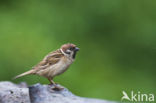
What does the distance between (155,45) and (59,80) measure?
1616mm

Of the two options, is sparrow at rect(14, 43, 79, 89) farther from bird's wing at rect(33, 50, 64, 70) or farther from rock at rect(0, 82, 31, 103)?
rock at rect(0, 82, 31, 103)

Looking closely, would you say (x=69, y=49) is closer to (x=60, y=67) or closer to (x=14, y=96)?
(x=60, y=67)

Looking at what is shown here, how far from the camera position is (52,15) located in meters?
7.96

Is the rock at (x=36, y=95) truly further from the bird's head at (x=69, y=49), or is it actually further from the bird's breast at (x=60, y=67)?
the bird's head at (x=69, y=49)

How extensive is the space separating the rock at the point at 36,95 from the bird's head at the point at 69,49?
352 millimetres

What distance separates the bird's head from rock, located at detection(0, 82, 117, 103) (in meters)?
0.35

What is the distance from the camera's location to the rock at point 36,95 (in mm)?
4609

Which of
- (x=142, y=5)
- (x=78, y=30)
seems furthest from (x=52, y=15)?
(x=142, y=5)

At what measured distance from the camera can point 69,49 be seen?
4.89 metres

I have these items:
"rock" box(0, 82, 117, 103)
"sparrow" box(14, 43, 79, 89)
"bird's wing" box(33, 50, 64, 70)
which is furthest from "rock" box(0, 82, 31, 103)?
"bird's wing" box(33, 50, 64, 70)

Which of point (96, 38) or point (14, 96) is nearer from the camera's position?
point (14, 96)

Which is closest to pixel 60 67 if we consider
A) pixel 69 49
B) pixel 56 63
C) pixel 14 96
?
pixel 56 63

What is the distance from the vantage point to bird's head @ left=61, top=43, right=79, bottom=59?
192 inches

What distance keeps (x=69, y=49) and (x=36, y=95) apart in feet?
1.55
